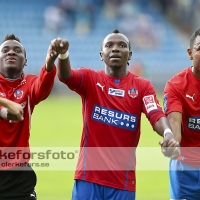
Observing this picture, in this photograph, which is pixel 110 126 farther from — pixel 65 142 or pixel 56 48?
pixel 65 142

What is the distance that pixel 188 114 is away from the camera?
5844 mm

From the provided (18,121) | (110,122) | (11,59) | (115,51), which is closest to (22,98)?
(18,121)

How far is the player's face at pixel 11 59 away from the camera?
5.74m

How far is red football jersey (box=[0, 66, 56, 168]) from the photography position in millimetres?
5527

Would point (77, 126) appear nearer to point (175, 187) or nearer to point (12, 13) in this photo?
point (175, 187)

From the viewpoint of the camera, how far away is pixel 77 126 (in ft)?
61.3

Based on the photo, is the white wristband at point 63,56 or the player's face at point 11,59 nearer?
the white wristband at point 63,56

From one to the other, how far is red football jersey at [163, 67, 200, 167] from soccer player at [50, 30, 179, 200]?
9.2 inches

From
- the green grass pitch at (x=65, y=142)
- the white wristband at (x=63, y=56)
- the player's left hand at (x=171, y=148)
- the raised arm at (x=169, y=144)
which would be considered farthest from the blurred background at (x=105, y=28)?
the player's left hand at (x=171, y=148)

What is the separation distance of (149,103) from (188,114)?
0.46 meters

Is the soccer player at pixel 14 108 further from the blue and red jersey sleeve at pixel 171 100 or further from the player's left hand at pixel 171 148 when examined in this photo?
the blue and red jersey sleeve at pixel 171 100

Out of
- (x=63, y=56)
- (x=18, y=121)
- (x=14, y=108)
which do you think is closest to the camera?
(x=14, y=108)

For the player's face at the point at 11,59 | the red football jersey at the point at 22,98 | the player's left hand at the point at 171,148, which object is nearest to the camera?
the player's left hand at the point at 171,148

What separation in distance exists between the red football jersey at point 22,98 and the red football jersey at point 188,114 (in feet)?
4.33
